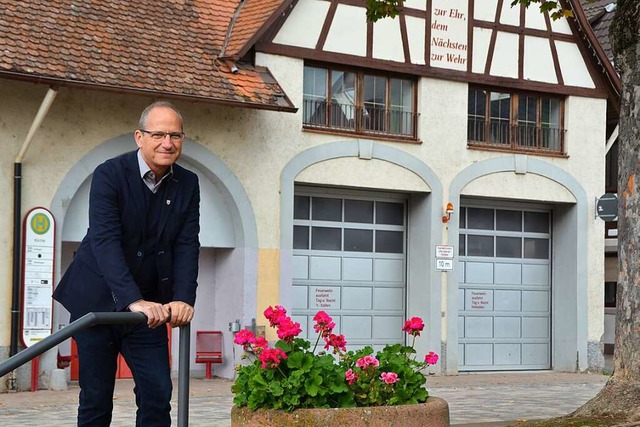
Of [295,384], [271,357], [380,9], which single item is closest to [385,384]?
[295,384]

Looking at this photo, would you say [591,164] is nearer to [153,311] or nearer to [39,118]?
[39,118]

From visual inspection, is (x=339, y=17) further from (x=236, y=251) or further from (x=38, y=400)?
(x=38, y=400)

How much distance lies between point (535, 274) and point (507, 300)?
2.76ft

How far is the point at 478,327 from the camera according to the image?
2142 cm

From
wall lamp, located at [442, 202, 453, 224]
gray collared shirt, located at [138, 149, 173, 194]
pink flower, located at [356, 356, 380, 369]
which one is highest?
wall lamp, located at [442, 202, 453, 224]

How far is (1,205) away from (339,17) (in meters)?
6.15

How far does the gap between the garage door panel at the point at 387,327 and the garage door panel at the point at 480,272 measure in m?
1.51

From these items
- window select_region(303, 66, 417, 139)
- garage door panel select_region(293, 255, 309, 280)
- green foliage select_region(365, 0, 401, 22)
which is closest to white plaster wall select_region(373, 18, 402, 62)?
window select_region(303, 66, 417, 139)

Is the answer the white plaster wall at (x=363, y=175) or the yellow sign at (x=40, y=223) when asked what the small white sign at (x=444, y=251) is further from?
the yellow sign at (x=40, y=223)

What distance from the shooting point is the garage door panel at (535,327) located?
22094 millimetres

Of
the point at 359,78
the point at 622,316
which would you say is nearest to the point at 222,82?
the point at 359,78

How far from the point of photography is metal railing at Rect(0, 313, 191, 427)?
4.29 metres

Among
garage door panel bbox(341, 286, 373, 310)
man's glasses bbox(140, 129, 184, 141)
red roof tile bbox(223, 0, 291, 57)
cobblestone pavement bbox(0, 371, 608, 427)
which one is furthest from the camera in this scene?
garage door panel bbox(341, 286, 373, 310)

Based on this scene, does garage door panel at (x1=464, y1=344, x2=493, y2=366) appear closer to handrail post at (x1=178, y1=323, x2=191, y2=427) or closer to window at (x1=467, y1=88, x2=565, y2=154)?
window at (x1=467, y1=88, x2=565, y2=154)
